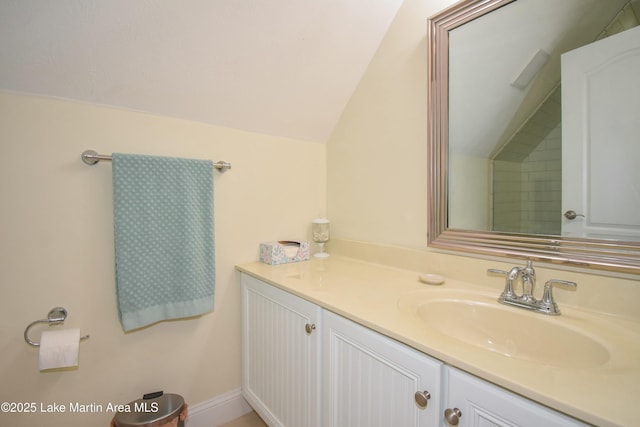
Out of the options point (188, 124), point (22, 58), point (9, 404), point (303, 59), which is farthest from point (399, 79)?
point (9, 404)

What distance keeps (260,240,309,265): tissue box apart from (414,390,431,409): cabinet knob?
3.22 feet

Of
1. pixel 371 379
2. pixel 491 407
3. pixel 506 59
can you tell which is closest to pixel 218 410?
pixel 371 379

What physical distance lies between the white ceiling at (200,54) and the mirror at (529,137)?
1.57 feet

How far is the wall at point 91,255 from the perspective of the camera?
3.38ft

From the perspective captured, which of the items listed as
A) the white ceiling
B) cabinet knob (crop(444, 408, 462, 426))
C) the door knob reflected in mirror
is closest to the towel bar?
the white ceiling

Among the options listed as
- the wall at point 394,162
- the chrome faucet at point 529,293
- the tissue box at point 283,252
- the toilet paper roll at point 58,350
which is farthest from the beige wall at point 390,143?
the toilet paper roll at point 58,350

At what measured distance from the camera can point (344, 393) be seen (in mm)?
917

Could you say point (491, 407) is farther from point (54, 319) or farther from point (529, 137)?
point (54, 319)

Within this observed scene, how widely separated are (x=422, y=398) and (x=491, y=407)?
0.15m

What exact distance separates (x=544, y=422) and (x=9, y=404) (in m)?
1.67

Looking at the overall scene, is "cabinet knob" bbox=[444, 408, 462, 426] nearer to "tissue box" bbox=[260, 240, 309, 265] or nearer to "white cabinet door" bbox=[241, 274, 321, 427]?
"white cabinet door" bbox=[241, 274, 321, 427]

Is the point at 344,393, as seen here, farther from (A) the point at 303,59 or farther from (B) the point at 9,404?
(A) the point at 303,59

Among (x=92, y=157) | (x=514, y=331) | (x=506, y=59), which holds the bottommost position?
(x=514, y=331)

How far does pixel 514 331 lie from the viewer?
2.98 feet
